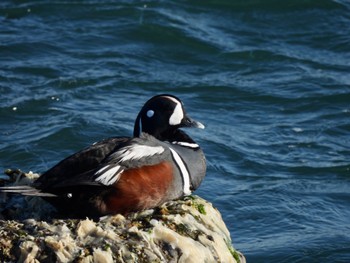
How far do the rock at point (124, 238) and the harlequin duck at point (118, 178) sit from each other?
0.12 m

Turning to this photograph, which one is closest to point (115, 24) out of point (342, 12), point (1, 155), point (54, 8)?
point (54, 8)

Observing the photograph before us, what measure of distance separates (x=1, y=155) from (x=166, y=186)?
4342 mm

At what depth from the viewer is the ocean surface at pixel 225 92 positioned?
10.2 m

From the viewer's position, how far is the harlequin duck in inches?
258

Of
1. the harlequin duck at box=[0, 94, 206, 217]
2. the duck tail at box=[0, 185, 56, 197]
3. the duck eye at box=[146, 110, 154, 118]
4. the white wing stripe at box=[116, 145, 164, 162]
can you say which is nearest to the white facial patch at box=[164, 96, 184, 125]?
the duck eye at box=[146, 110, 154, 118]

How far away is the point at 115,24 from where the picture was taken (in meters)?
15.5

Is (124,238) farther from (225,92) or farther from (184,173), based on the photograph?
(225,92)

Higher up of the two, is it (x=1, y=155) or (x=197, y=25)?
(x=197, y=25)

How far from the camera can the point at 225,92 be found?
1341 centimetres

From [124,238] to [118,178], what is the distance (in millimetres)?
679

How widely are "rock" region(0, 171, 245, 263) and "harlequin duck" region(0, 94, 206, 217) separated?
0.41 ft

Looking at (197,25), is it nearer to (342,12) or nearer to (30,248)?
(342,12)

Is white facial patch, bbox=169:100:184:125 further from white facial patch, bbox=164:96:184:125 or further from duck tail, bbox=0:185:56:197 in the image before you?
duck tail, bbox=0:185:56:197

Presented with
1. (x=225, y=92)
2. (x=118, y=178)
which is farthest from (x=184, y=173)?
(x=225, y=92)
